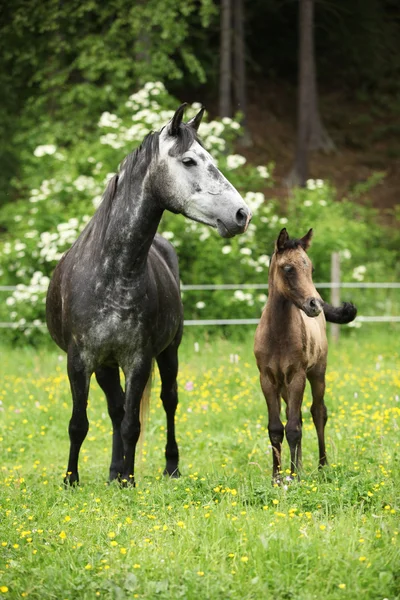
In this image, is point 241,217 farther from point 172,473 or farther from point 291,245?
point 172,473

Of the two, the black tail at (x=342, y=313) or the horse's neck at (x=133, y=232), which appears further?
the black tail at (x=342, y=313)

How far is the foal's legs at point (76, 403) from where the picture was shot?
6.04 m

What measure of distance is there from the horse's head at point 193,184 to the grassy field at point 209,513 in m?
1.73

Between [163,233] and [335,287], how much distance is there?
2.94 meters

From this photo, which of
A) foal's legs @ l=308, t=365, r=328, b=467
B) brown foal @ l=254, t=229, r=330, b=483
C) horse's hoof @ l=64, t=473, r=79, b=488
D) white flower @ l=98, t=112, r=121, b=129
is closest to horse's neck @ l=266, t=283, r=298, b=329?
brown foal @ l=254, t=229, r=330, b=483

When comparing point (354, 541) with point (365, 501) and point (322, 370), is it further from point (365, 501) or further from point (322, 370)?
point (322, 370)

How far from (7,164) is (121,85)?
3818 millimetres

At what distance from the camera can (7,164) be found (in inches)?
859

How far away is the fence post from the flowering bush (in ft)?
2.84

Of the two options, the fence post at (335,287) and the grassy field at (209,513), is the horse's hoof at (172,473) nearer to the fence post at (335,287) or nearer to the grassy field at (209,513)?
the grassy field at (209,513)

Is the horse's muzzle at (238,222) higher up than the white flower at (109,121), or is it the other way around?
the white flower at (109,121)

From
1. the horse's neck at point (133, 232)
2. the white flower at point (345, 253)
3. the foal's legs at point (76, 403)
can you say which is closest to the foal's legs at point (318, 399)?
the horse's neck at point (133, 232)

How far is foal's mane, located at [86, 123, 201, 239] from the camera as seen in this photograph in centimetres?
574

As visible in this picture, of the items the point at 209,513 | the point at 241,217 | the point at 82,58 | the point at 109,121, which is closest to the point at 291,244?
the point at 241,217
